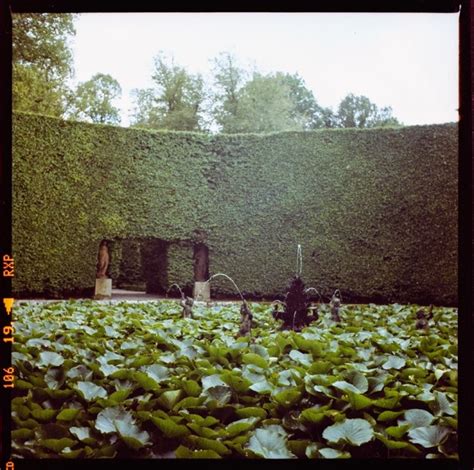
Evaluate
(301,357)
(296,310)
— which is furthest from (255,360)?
(296,310)

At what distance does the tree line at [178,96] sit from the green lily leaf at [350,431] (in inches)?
58.4

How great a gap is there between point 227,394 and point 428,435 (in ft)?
2.35

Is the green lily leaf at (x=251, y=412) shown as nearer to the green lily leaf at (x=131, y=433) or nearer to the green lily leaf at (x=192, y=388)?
the green lily leaf at (x=192, y=388)

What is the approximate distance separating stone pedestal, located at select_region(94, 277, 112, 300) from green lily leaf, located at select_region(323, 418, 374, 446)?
1.73 metres

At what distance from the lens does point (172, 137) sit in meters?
2.91

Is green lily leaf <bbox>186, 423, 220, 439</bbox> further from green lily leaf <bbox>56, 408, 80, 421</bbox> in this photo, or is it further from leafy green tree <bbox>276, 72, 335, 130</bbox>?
leafy green tree <bbox>276, 72, 335, 130</bbox>

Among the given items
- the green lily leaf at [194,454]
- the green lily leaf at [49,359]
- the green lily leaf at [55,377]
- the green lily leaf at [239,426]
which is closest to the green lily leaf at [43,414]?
the green lily leaf at [55,377]

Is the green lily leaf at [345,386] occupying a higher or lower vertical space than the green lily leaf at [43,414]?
higher

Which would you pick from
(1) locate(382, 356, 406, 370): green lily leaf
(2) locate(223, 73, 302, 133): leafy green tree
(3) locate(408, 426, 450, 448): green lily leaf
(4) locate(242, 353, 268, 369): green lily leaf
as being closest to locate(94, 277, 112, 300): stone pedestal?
(2) locate(223, 73, 302, 133): leafy green tree

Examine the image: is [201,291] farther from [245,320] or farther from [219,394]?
[219,394]

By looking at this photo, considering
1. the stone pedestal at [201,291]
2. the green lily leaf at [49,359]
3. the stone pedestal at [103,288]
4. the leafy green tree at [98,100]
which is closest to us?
the green lily leaf at [49,359]

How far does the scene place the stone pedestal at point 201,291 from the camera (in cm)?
277

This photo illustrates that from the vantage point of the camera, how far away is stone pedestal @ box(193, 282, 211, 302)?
9.10 ft

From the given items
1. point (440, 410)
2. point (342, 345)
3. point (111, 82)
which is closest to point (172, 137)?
point (111, 82)
